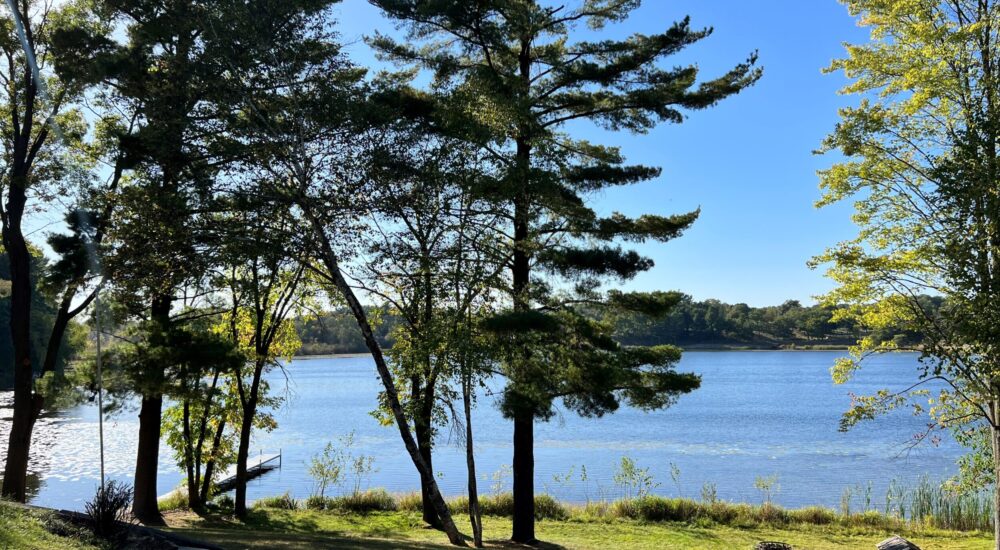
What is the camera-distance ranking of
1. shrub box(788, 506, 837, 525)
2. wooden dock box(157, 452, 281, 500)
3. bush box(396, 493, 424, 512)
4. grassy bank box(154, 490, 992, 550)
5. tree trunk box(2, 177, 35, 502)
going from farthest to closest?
1. wooden dock box(157, 452, 281, 500)
2. bush box(396, 493, 424, 512)
3. shrub box(788, 506, 837, 525)
4. grassy bank box(154, 490, 992, 550)
5. tree trunk box(2, 177, 35, 502)

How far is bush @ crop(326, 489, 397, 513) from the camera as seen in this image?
1596 centimetres

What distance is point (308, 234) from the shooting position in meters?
11.0

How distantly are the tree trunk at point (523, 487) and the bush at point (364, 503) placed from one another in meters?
4.90

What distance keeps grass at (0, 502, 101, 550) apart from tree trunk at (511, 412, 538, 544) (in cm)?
669

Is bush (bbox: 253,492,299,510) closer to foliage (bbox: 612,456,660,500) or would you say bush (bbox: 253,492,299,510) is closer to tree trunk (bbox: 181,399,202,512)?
tree trunk (bbox: 181,399,202,512)

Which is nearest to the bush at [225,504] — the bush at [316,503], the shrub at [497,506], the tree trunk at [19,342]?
the bush at [316,503]

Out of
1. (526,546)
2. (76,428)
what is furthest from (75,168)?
(76,428)

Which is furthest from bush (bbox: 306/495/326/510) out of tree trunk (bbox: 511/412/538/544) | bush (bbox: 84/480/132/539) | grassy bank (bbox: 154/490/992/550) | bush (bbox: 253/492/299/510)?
bush (bbox: 84/480/132/539)

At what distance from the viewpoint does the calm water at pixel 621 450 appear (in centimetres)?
2008

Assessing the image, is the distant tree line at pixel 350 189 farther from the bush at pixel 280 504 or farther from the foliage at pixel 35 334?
the foliage at pixel 35 334

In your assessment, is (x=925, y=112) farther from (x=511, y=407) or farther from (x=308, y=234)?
(x=308, y=234)

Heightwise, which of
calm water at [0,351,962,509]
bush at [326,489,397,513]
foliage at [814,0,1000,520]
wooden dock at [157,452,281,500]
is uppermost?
foliage at [814,0,1000,520]

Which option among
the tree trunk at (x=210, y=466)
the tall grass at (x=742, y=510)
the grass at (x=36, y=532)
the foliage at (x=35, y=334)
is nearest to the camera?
the grass at (x=36, y=532)

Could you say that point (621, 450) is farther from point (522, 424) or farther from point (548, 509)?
point (522, 424)
